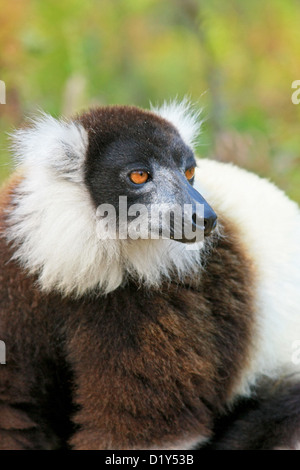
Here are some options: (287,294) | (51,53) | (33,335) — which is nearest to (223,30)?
(51,53)

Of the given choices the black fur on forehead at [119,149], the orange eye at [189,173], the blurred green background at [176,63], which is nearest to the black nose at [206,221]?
the black fur on forehead at [119,149]

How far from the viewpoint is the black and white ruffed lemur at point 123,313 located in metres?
4.35

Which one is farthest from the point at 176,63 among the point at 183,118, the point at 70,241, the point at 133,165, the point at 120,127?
the point at 70,241

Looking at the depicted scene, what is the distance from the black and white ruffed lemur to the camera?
171 inches

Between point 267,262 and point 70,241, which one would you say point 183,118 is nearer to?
point 267,262

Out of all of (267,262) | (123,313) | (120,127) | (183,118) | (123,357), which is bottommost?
(123,357)

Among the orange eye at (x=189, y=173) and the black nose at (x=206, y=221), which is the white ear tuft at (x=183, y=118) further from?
the black nose at (x=206, y=221)

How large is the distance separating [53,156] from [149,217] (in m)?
0.77

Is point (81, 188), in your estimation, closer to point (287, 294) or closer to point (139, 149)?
point (139, 149)

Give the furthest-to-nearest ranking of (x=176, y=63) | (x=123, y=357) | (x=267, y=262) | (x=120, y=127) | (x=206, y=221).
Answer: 1. (x=176, y=63)
2. (x=267, y=262)
3. (x=120, y=127)
4. (x=123, y=357)
5. (x=206, y=221)

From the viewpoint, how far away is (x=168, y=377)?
14.3 ft

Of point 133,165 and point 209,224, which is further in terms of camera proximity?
point 133,165

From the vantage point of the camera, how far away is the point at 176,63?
1233 cm

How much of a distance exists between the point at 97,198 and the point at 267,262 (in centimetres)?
145
